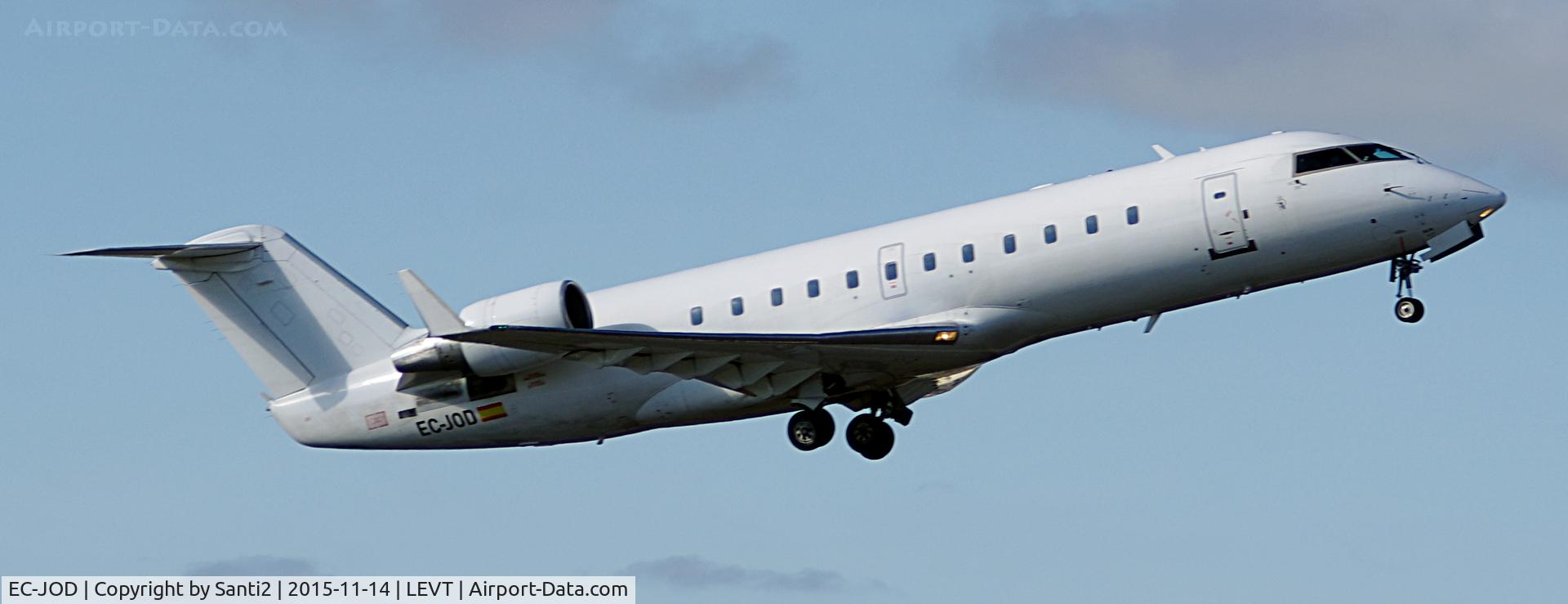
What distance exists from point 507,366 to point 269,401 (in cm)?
Answer: 428

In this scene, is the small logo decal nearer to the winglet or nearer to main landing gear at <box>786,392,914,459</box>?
the winglet

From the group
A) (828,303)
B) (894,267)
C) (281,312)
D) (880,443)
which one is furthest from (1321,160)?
(281,312)

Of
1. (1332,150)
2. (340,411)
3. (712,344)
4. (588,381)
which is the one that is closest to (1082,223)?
(1332,150)

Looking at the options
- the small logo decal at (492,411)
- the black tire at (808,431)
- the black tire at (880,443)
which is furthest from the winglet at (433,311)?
the black tire at (880,443)

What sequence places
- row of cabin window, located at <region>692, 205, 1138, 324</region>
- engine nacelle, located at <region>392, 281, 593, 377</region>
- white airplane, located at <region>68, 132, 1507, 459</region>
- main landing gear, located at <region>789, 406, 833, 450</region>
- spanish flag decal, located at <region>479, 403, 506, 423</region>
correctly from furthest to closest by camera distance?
spanish flag decal, located at <region>479, 403, 506, 423</region>, main landing gear, located at <region>789, 406, 833, 450</region>, engine nacelle, located at <region>392, 281, 593, 377</region>, row of cabin window, located at <region>692, 205, 1138, 324</region>, white airplane, located at <region>68, 132, 1507, 459</region>

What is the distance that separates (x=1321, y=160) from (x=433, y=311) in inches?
443

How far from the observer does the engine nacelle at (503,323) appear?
86.5 ft

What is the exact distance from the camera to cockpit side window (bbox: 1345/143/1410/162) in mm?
24516

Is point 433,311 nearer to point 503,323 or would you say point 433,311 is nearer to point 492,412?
point 503,323

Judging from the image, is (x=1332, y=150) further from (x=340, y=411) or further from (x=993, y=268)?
(x=340, y=411)

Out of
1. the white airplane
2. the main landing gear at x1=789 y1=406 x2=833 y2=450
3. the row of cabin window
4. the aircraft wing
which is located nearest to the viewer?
the white airplane

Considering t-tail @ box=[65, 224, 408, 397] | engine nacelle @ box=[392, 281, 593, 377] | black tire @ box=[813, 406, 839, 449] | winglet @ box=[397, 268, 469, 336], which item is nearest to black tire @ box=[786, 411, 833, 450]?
black tire @ box=[813, 406, 839, 449]

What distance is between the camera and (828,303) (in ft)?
86.1

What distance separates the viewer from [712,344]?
82.7ft
